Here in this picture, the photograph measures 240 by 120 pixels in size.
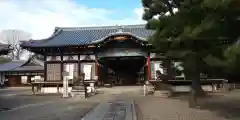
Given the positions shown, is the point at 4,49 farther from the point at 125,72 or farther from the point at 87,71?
the point at 125,72

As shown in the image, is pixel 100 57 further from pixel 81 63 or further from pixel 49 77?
pixel 49 77

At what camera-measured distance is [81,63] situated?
3225 centimetres

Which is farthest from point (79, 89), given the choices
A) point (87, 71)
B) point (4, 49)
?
point (87, 71)

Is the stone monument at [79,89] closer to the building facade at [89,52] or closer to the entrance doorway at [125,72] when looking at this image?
the building facade at [89,52]

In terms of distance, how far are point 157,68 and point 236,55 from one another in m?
23.3

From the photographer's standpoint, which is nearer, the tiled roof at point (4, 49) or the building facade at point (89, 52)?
the tiled roof at point (4, 49)

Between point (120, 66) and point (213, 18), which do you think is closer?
point (213, 18)

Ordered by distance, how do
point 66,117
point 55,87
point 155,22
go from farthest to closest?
point 55,87 → point 155,22 → point 66,117

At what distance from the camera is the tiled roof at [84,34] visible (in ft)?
104

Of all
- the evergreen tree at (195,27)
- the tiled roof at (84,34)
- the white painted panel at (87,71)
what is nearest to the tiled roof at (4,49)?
the evergreen tree at (195,27)

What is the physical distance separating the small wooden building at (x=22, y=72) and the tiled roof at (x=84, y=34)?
54.7 ft

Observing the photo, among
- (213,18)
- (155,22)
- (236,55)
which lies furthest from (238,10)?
(155,22)

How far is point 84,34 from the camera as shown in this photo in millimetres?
35594

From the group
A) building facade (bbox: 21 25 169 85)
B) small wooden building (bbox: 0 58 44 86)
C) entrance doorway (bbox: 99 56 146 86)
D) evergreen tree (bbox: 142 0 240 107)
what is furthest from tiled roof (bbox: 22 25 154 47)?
small wooden building (bbox: 0 58 44 86)
